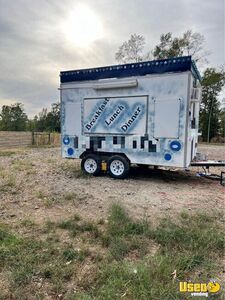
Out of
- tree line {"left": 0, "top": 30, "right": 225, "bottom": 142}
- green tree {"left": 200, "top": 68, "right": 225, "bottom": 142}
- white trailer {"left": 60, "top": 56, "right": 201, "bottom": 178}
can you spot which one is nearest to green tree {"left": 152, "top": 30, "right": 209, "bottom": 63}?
tree line {"left": 0, "top": 30, "right": 225, "bottom": 142}

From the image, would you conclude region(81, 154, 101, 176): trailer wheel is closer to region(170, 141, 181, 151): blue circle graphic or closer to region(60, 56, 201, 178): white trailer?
region(60, 56, 201, 178): white trailer

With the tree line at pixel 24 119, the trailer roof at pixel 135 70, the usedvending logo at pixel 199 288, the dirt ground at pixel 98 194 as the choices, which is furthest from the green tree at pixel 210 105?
the tree line at pixel 24 119

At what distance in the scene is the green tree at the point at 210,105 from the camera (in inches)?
1001

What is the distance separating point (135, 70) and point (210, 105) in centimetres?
2493

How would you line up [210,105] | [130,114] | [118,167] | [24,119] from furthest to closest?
[24,119], [210,105], [118,167], [130,114]

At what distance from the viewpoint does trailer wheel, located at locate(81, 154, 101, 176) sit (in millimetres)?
6184

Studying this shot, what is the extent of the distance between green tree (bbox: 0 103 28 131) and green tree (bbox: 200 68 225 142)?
39.3 meters

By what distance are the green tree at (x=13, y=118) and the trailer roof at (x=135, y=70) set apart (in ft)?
153

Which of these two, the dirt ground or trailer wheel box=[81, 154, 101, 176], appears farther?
trailer wheel box=[81, 154, 101, 176]

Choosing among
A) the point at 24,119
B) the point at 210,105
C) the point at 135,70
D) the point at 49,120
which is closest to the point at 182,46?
the point at 210,105

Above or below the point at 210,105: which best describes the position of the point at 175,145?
below

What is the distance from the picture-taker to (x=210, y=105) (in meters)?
27.0

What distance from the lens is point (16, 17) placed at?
5625mm

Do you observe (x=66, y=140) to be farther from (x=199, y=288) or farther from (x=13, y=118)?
(x=13, y=118)
